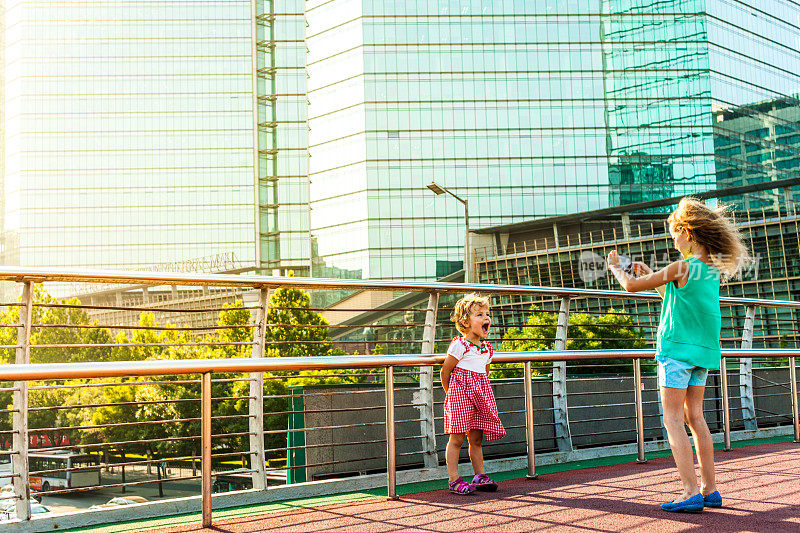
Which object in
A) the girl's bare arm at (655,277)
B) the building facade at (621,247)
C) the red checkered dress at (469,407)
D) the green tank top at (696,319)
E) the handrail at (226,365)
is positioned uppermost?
the building facade at (621,247)

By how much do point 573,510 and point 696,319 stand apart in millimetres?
1226

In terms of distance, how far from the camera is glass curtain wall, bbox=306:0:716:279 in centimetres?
7819

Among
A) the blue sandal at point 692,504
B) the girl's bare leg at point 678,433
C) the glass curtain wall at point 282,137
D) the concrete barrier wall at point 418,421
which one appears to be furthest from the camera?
the glass curtain wall at point 282,137

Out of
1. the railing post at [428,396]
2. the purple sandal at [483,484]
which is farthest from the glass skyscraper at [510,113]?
the purple sandal at [483,484]

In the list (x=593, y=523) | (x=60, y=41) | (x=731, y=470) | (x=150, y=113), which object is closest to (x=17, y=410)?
(x=593, y=523)

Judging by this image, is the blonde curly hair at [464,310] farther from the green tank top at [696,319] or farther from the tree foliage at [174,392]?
the tree foliage at [174,392]

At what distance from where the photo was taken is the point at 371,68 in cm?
8006

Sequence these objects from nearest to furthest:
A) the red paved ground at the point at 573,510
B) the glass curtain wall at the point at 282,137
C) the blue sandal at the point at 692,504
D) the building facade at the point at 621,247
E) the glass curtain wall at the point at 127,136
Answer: the red paved ground at the point at 573,510 → the blue sandal at the point at 692,504 → the building facade at the point at 621,247 → the glass curtain wall at the point at 127,136 → the glass curtain wall at the point at 282,137

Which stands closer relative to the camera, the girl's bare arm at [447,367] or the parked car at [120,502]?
the parked car at [120,502]

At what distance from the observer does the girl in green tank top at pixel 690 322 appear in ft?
14.6

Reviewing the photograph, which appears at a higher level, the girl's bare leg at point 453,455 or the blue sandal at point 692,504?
the girl's bare leg at point 453,455

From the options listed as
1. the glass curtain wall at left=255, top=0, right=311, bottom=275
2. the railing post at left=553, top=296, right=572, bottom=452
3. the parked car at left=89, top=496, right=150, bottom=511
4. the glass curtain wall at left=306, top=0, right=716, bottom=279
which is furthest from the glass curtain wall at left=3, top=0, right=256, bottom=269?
the railing post at left=553, top=296, right=572, bottom=452

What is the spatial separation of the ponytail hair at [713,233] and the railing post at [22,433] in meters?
3.51

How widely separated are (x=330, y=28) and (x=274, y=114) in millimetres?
21295
